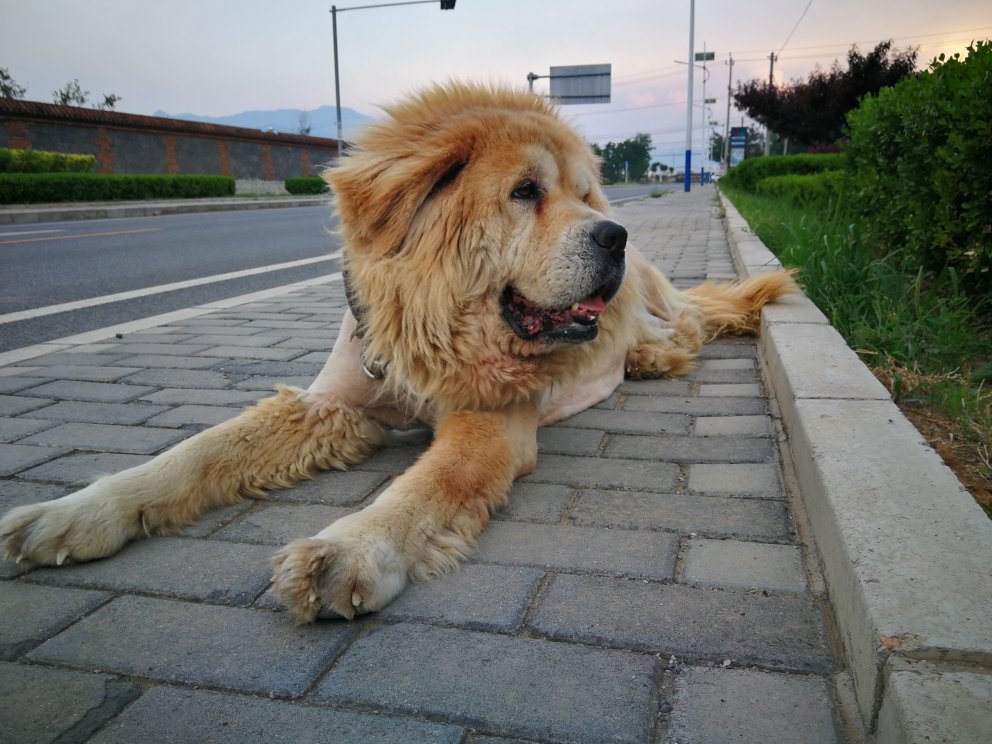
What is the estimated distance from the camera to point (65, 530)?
216 centimetres

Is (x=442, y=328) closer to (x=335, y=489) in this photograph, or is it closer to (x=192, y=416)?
(x=335, y=489)

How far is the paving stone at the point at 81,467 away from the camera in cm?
272

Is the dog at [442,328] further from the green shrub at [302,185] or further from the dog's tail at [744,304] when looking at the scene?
the green shrub at [302,185]

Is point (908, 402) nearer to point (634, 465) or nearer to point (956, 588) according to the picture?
point (634, 465)

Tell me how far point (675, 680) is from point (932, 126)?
152 inches

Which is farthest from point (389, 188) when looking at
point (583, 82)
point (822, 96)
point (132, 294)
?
point (583, 82)

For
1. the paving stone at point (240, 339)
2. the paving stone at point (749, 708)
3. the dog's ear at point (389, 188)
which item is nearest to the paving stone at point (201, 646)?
the paving stone at point (749, 708)

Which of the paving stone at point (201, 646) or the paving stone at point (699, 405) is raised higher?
the paving stone at point (699, 405)

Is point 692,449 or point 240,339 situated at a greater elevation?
point 240,339

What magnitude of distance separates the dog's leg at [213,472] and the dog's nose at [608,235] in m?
0.97

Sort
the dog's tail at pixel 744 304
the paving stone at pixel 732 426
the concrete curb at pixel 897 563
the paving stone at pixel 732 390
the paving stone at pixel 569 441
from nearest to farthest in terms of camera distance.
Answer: the concrete curb at pixel 897 563 < the paving stone at pixel 569 441 < the paving stone at pixel 732 426 < the paving stone at pixel 732 390 < the dog's tail at pixel 744 304

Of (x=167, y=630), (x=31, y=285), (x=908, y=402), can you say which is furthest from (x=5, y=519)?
(x=31, y=285)

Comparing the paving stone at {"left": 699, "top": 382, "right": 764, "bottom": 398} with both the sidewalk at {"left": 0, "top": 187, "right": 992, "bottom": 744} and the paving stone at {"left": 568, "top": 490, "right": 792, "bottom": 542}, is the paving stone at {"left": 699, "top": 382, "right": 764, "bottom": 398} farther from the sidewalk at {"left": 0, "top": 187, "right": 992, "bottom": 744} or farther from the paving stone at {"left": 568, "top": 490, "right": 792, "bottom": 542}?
the paving stone at {"left": 568, "top": 490, "right": 792, "bottom": 542}

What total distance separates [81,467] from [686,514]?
2160 millimetres
